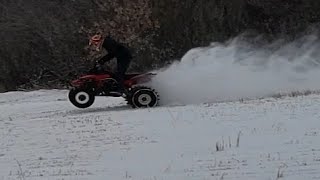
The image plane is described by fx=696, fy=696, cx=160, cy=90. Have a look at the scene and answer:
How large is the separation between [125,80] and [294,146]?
671 centimetres

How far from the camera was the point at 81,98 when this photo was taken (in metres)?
15.5

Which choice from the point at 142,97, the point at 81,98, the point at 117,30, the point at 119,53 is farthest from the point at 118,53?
the point at 117,30

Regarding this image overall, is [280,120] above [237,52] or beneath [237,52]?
beneath

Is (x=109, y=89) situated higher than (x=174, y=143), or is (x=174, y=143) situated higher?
(x=109, y=89)

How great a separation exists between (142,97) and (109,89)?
810mm

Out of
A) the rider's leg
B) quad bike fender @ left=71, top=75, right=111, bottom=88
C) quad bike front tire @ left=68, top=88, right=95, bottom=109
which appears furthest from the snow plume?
quad bike front tire @ left=68, top=88, right=95, bottom=109

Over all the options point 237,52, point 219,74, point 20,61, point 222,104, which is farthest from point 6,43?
point 222,104

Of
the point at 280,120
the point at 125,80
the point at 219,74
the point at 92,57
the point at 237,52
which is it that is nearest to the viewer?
the point at 280,120

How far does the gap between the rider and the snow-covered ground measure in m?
1.28

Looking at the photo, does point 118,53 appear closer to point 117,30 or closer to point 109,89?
point 109,89

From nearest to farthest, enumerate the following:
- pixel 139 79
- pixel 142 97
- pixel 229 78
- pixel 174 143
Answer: pixel 174 143 → pixel 142 97 → pixel 139 79 → pixel 229 78

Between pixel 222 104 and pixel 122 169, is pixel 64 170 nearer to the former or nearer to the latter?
pixel 122 169

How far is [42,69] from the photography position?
104ft

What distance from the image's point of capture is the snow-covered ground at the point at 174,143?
8.32 metres
